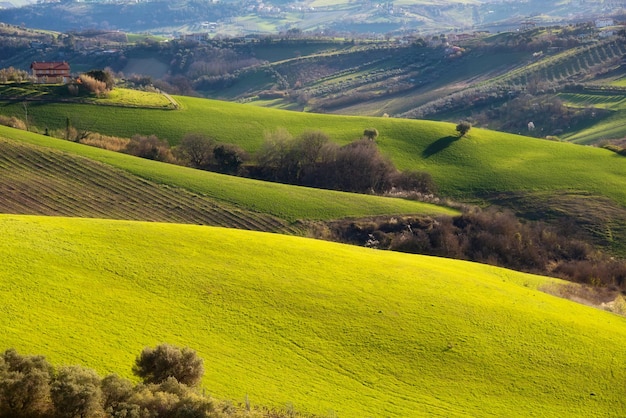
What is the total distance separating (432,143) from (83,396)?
75.2m

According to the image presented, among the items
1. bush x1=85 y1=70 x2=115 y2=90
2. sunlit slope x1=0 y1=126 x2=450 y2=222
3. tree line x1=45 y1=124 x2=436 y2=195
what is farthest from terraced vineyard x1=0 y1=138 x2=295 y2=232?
bush x1=85 y1=70 x2=115 y2=90

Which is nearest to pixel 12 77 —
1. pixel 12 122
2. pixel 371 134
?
pixel 12 122

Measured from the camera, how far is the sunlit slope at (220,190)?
6669 centimetres

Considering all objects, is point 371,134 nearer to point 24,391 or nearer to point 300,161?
point 300,161

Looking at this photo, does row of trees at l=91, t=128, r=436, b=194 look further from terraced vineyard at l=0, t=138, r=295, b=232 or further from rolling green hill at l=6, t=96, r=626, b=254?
terraced vineyard at l=0, t=138, r=295, b=232

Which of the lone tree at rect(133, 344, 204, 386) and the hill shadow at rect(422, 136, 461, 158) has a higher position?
the lone tree at rect(133, 344, 204, 386)

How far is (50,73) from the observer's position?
107438 mm

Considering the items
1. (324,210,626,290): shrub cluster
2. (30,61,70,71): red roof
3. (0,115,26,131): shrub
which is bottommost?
(324,210,626,290): shrub cluster

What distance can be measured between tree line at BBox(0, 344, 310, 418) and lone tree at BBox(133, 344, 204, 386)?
1.33 m

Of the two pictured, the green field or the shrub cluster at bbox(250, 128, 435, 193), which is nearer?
the shrub cluster at bbox(250, 128, 435, 193)

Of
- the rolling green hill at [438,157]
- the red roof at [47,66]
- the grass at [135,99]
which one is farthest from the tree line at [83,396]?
the red roof at [47,66]

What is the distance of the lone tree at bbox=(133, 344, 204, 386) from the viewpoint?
26.7 m

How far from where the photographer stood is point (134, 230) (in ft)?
148

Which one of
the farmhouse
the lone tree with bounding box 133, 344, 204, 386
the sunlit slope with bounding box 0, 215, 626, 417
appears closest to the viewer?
the lone tree with bounding box 133, 344, 204, 386
